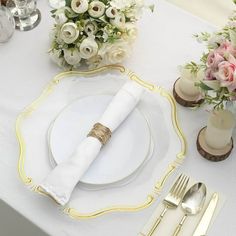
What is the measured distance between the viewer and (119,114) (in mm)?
1163

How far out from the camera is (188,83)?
1183 mm

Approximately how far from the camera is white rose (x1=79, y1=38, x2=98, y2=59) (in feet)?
3.97

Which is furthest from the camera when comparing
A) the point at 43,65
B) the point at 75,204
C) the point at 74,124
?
the point at 43,65

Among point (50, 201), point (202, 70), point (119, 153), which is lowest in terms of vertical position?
point (50, 201)

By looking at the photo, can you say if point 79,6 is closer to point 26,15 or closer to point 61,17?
point 61,17

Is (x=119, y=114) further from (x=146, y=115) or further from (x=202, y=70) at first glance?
(x=202, y=70)

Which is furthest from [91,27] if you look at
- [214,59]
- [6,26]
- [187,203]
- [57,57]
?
[187,203]

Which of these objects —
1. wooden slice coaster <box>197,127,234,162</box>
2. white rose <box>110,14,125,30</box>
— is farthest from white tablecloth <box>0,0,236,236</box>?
white rose <box>110,14,125,30</box>

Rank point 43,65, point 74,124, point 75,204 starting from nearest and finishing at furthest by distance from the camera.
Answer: point 75,204 → point 74,124 → point 43,65

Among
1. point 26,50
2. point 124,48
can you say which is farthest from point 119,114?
point 26,50

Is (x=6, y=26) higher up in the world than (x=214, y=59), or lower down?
lower down

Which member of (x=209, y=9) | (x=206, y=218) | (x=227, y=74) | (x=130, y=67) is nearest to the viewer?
(x=227, y=74)

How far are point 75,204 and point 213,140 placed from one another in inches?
13.3

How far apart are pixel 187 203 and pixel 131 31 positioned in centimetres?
45
